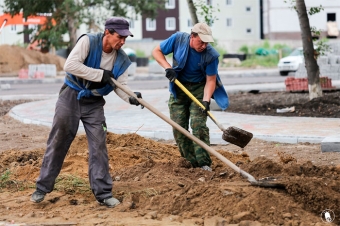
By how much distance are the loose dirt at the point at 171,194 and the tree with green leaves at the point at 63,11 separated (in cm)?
2688

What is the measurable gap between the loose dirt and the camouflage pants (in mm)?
182

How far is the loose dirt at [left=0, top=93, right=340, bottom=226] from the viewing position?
270 inches

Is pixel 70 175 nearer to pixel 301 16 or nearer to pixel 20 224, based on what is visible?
pixel 20 224

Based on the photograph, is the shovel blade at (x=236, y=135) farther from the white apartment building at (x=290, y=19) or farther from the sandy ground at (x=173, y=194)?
the white apartment building at (x=290, y=19)

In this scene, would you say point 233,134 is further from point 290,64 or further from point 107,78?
point 290,64

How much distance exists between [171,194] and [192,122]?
1725 mm

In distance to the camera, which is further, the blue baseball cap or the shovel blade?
the shovel blade

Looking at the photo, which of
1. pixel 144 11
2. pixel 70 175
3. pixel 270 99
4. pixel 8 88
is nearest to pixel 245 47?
pixel 144 11

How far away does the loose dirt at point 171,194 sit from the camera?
6.86 m

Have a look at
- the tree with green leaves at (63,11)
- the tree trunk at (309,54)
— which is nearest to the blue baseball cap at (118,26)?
the tree trunk at (309,54)

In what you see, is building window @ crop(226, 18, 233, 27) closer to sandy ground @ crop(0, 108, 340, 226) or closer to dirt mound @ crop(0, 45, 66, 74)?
dirt mound @ crop(0, 45, 66, 74)

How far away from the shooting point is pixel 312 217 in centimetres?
681

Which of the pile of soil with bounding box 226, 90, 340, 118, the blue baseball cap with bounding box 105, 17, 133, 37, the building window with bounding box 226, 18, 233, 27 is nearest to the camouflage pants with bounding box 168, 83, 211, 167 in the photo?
the blue baseball cap with bounding box 105, 17, 133, 37

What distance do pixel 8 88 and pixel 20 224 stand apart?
20855 mm
